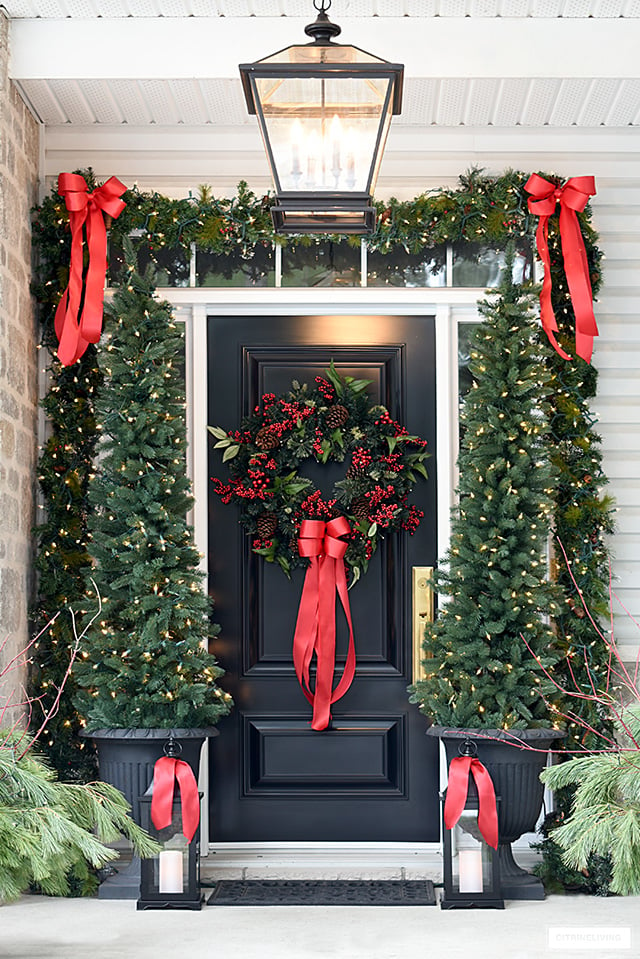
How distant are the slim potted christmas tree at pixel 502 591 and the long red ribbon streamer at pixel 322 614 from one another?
46cm

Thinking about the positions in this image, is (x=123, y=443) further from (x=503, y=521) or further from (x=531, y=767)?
(x=531, y=767)

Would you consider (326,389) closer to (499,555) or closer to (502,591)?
(499,555)

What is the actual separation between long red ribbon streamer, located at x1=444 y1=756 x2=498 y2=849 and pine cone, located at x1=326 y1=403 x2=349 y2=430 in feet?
5.08

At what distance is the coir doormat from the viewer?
4250 mm

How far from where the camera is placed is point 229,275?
504cm

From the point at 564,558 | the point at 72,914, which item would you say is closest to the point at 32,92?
the point at 564,558

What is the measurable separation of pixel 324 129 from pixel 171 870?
275 centimetres

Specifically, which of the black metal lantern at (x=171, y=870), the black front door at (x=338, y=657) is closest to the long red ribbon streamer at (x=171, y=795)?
the black metal lantern at (x=171, y=870)

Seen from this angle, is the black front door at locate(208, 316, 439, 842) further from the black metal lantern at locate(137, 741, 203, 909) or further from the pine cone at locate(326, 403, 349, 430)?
the black metal lantern at locate(137, 741, 203, 909)

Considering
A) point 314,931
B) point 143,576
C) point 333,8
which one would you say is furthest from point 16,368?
point 314,931

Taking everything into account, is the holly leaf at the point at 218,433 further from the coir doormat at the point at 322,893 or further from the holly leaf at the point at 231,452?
the coir doormat at the point at 322,893

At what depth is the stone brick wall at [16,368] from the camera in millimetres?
4383

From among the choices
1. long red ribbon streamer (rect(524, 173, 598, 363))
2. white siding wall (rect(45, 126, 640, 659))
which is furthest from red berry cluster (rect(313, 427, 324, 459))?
long red ribbon streamer (rect(524, 173, 598, 363))

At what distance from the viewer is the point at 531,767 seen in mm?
4328
